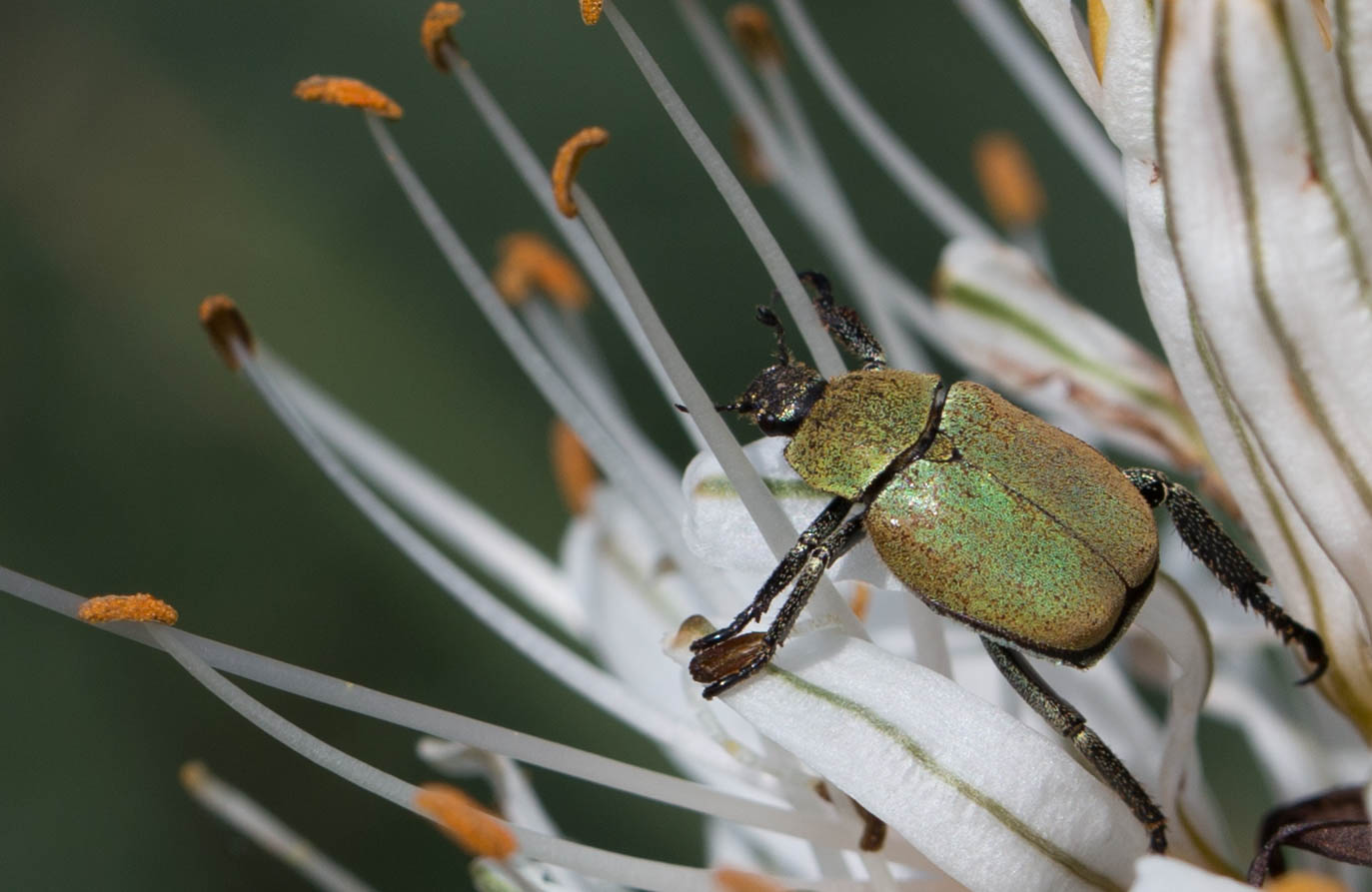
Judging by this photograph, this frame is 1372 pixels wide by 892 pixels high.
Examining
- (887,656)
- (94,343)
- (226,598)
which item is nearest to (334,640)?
(226,598)

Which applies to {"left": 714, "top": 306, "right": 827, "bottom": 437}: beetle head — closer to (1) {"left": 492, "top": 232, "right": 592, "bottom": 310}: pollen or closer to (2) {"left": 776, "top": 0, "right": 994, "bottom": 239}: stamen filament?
(2) {"left": 776, "top": 0, "right": 994, "bottom": 239}: stamen filament

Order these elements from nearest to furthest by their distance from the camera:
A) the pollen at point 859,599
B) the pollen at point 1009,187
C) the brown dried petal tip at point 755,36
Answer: the pollen at point 859,599 → the brown dried petal tip at point 755,36 → the pollen at point 1009,187

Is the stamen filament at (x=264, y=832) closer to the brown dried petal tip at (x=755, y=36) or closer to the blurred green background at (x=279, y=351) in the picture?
the blurred green background at (x=279, y=351)

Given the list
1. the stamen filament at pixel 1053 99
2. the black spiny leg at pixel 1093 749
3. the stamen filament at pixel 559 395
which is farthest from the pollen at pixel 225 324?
the stamen filament at pixel 1053 99

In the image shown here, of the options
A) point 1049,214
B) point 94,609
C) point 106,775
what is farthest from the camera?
point 1049,214

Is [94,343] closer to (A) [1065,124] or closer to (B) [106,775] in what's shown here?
(B) [106,775]

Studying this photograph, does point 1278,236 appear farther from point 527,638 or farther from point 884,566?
point 527,638
